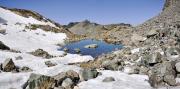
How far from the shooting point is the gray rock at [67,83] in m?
19.9

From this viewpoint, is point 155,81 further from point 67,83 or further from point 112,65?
point 112,65

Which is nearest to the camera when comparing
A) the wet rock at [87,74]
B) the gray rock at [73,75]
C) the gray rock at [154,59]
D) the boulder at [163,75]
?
the boulder at [163,75]

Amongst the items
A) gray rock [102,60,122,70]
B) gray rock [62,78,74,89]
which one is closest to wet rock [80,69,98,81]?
gray rock [62,78,74,89]

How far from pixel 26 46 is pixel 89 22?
227 feet

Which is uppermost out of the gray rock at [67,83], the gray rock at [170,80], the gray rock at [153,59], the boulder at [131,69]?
the gray rock at [153,59]

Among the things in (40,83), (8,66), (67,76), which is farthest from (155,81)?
(8,66)

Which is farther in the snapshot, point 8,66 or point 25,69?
point 25,69

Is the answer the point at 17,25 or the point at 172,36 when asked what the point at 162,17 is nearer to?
the point at 172,36

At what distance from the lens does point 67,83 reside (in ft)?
65.9

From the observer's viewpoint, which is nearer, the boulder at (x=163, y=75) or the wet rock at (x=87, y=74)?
the boulder at (x=163, y=75)

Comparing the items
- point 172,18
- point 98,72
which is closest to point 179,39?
point 98,72

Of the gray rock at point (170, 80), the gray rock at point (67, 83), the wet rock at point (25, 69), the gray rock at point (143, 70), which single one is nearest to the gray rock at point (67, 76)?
the gray rock at point (67, 83)

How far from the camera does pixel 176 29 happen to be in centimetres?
3544

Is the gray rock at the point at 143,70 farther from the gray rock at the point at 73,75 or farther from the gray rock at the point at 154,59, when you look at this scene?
the gray rock at the point at 73,75
